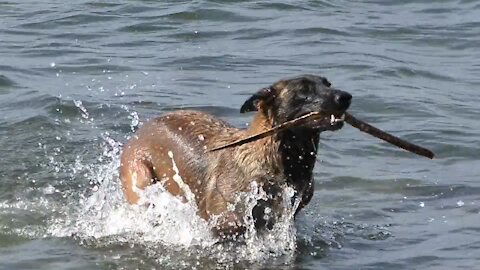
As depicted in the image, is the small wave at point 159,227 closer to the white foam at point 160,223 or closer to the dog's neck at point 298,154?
the white foam at point 160,223

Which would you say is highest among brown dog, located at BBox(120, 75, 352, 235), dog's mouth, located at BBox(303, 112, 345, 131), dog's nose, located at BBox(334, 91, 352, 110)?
dog's nose, located at BBox(334, 91, 352, 110)

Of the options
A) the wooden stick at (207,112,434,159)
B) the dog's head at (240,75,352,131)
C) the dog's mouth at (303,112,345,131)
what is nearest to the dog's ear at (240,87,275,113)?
the dog's head at (240,75,352,131)

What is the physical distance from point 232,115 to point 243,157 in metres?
3.87

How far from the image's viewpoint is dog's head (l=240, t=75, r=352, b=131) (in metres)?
8.05

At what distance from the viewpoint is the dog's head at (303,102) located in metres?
8.05

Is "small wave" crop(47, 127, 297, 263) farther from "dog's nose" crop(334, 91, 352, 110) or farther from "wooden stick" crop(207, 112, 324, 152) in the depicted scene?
"dog's nose" crop(334, 91, 352, 110)

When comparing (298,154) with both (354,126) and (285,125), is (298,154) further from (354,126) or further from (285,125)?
(354,126)

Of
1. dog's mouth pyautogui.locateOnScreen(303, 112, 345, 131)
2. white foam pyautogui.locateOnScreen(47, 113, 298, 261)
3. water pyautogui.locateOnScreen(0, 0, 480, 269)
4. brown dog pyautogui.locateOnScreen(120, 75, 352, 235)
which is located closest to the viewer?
dog's mouth pyautogui.locateOnScreen(303, 112, 345, 131)

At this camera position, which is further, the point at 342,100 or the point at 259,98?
the point at 259,98

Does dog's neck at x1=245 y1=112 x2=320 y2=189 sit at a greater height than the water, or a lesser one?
greater

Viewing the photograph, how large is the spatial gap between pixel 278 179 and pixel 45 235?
2014 millimetres

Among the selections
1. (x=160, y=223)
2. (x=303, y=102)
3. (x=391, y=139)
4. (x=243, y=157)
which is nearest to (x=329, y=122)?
(x=303, y=102)

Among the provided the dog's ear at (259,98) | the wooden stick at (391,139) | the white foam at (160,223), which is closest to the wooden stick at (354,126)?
the wooden stick at (391,139)

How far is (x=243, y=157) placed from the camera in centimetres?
860
